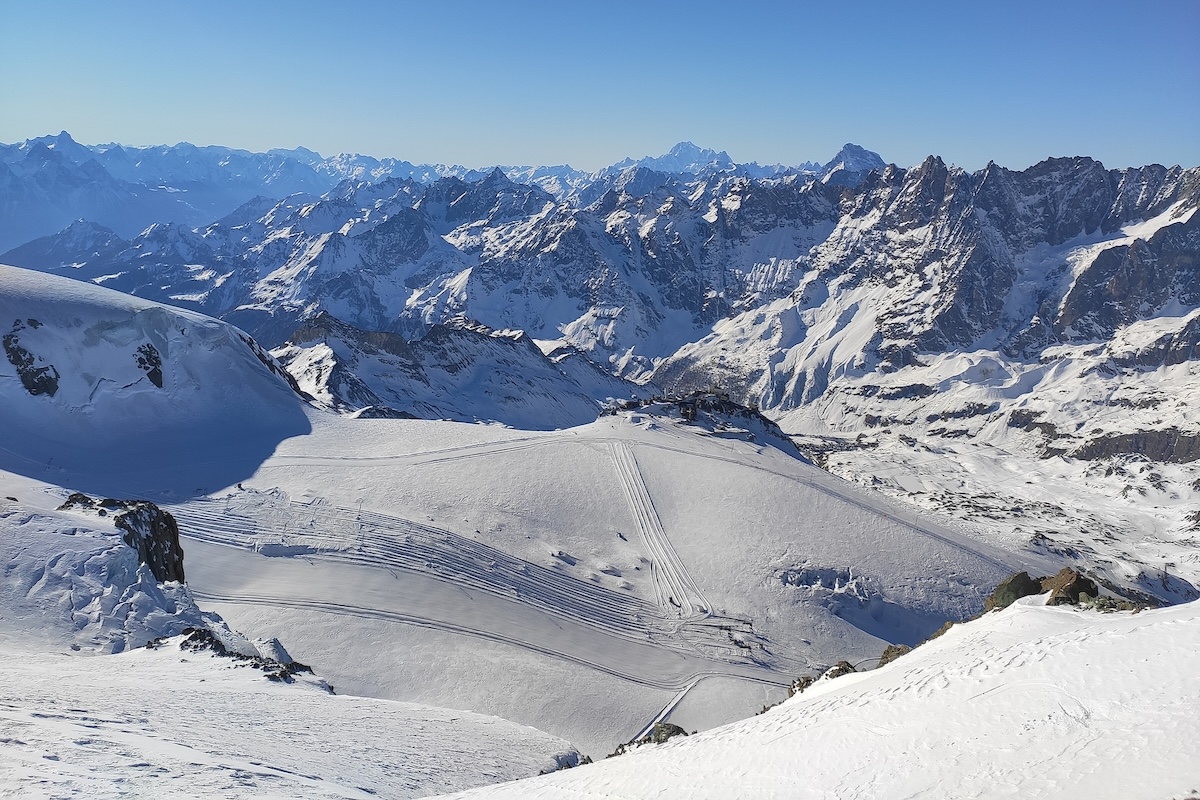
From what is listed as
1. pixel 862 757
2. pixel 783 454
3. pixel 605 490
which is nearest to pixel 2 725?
pixel 862 757

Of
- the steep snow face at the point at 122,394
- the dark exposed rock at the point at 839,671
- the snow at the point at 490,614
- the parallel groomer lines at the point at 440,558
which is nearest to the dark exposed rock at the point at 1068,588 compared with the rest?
the snow at the point at 490,614

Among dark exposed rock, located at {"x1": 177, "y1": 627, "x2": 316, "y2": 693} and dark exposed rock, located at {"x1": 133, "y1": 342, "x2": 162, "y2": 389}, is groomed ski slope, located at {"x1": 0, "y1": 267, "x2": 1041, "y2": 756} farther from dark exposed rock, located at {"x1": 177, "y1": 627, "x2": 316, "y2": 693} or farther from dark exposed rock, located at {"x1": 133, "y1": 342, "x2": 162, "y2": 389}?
dark exposed rock, located at {"x1": 177, "y1": 627, "x2": 316, "y2": 693}

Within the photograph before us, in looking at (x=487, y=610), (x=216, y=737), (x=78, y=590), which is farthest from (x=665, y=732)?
(x=487, y=610)

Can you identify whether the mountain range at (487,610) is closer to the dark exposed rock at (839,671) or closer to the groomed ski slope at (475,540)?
the groomed ski slope at (475,540)

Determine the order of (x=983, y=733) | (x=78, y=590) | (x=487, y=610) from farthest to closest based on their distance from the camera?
(x=487, y=610), (x=78, y=590), (x=983, y=733)

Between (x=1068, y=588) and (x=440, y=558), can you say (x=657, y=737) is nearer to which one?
(x=1068, y=588)

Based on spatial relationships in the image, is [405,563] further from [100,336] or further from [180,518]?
[100,336]

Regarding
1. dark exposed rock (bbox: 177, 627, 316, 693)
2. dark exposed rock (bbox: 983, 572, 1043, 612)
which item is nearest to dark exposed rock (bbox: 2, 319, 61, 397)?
dark exposed rock (bbox: 177, 627, 316, 693)
